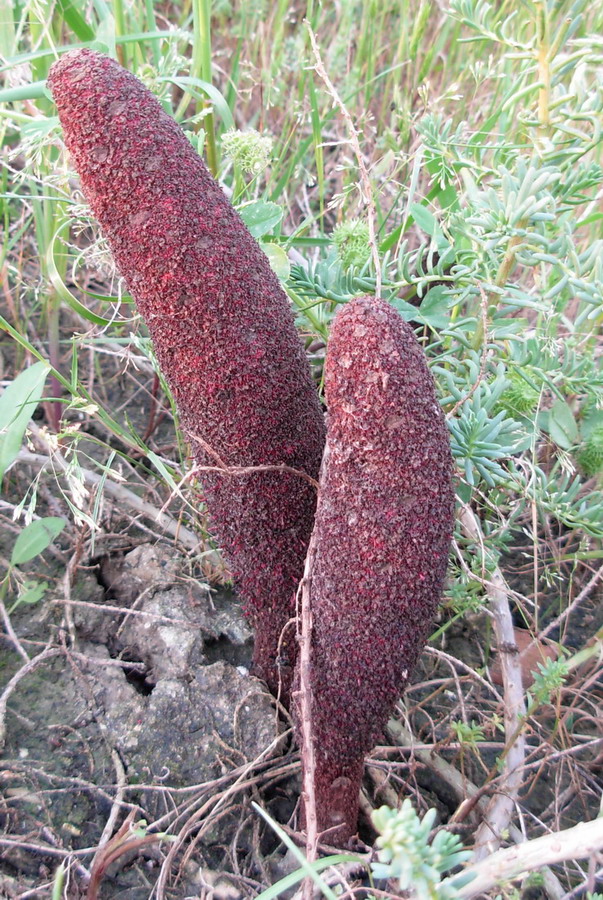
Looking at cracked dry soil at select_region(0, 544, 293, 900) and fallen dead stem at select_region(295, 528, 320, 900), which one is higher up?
fallen dead stem at select_region(295, 528, 320, 900)

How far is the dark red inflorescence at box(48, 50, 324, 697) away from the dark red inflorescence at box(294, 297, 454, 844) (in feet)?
0.47

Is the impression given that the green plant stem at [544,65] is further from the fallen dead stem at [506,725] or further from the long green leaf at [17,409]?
the long green leaf at [17,409]

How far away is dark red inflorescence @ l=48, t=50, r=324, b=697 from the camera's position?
99 cm

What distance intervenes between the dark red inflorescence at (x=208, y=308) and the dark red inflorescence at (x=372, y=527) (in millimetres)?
143

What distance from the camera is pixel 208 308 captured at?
1.04 meters

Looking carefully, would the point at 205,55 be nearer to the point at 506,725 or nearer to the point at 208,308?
the point at 208,308

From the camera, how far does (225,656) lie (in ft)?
5.23

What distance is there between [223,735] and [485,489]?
2.47 ft

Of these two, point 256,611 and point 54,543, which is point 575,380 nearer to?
point 256,611

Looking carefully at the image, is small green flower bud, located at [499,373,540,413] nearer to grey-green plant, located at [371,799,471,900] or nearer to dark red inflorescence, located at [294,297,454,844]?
dark red inflorescence, located at [294,297,454,844]

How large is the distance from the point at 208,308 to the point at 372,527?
1.26 ft

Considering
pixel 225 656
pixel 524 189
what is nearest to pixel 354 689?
pixel 225 656

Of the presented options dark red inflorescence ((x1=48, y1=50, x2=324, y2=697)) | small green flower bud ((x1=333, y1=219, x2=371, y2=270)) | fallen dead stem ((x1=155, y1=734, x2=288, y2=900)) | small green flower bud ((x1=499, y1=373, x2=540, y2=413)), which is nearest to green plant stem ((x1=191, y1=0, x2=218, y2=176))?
small green flower bud ((x1=333, y1=219, x2=371, y2=270))

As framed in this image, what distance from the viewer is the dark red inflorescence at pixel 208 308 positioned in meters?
0.99
